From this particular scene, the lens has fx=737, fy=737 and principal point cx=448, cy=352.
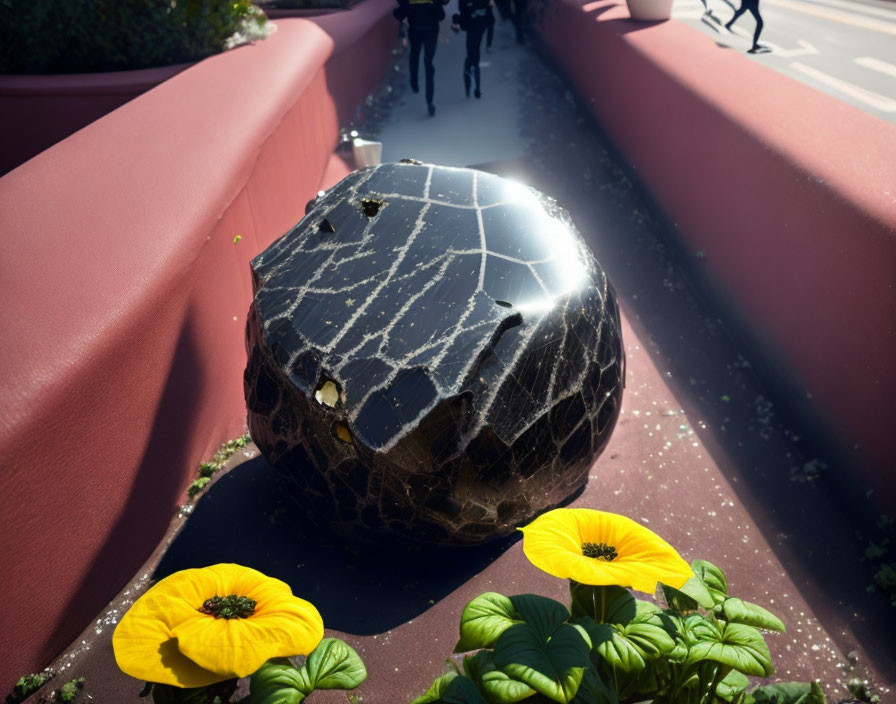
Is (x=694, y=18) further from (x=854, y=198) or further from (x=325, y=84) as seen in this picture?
(x=854, y=198)

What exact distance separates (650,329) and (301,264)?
2540 mm

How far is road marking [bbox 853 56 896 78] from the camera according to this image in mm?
6289

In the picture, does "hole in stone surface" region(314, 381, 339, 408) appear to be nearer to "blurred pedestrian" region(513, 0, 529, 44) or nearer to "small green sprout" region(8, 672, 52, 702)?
"small green sprout" region(8, 672, 52, 702)

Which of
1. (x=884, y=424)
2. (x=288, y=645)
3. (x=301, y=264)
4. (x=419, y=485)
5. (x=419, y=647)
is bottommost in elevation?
(x=419, y=647)

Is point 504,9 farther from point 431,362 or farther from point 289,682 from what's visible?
point 289,682

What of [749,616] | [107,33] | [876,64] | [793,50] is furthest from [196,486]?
[793,50]

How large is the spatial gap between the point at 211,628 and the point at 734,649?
1119mm

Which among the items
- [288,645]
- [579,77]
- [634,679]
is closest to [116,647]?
[288,645]

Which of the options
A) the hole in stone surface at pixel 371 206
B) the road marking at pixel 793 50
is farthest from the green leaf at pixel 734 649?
the road marking at pixel 793 50

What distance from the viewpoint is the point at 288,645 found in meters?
1.40

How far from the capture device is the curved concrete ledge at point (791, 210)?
3031mm

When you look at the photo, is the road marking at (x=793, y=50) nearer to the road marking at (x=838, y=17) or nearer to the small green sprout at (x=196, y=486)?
the road marking at (x=838, y=17)

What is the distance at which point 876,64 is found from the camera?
6570mm

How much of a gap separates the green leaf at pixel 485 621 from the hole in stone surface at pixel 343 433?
2.46 ft
